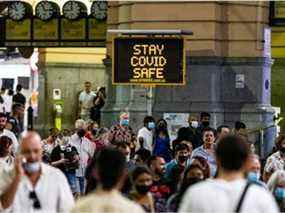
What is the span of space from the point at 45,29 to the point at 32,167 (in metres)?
23.8

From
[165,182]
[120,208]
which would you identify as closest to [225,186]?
[120,208]

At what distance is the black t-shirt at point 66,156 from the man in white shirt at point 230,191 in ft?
39.0

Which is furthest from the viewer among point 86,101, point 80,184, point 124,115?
point 86,101

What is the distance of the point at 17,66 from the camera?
41.7m

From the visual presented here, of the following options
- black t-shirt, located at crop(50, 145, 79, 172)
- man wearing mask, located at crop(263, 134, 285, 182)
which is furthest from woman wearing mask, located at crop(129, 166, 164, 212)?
black t-shirt, located at crop(50, 145, 79, 172)

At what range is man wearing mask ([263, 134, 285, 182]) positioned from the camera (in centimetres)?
1598

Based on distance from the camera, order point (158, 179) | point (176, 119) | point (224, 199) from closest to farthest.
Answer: point (224, 199)
point (158, 179)
point (176, 119)

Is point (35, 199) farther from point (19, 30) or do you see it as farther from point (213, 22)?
point (19, 30)

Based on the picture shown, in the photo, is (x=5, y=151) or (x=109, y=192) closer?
(x=109, y=192)

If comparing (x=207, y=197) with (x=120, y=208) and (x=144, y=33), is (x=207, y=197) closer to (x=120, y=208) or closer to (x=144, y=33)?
(x=120, y=208)

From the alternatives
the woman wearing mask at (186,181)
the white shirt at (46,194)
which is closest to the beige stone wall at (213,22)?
the woman wearing mask at (186,181)

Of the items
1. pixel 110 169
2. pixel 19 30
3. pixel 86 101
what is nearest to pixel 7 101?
pixel 86 101

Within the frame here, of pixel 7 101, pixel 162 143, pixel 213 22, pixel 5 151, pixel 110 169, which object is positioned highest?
pixel 213 22

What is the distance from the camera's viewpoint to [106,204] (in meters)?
8.27
